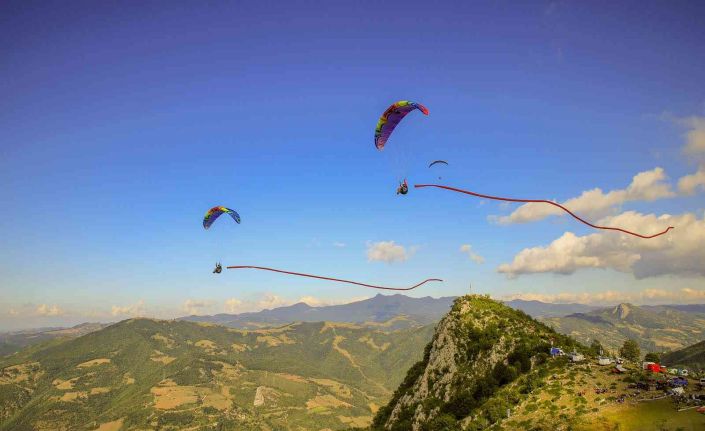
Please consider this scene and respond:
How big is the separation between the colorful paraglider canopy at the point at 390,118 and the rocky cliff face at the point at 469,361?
39.3 meters

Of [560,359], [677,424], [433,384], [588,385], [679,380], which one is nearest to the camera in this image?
[677,424]

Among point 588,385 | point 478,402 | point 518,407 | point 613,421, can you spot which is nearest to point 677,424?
point 613,421

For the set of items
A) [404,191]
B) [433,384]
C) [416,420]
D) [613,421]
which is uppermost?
[404,191]

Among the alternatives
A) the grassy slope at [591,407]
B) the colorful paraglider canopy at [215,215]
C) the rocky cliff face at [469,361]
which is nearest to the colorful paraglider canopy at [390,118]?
the colorful paraglider canopy at [215,215]

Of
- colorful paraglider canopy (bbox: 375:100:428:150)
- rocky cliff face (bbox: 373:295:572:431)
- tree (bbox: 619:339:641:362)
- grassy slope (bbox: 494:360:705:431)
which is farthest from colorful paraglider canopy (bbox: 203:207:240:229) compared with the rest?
tree (bbox: 619:339:641:362)

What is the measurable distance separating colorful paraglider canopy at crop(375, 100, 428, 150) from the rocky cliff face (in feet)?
129

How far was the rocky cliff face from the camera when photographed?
61.8 meters

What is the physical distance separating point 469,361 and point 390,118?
52.1m

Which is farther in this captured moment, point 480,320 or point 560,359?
point 480,320

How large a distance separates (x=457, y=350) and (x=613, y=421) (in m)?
40.0

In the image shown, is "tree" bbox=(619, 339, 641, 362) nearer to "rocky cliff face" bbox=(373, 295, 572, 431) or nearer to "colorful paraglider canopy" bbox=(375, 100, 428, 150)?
"rocky cliff face" bbox=(373, 295, 572, 431)

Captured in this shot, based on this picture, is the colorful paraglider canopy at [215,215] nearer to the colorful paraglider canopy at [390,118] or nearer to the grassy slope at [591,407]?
the colorful paraglider canopy at [390,118]

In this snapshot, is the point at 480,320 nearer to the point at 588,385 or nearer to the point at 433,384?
the point at 433,384

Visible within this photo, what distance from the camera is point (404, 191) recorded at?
38562mm
